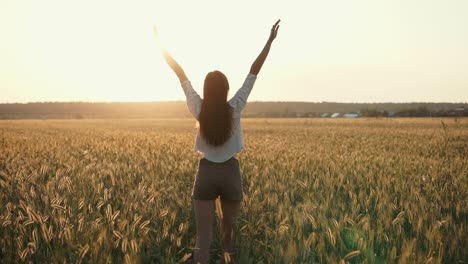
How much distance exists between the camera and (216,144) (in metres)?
4.39

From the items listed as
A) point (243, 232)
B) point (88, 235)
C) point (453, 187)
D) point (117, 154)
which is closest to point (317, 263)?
point (243, 232)

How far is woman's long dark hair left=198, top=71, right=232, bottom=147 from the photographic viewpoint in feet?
14.1

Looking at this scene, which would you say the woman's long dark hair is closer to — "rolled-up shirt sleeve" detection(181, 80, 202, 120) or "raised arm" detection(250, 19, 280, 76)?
"rolled-up shirt sleeve" detection(181, 80, 202, 120)

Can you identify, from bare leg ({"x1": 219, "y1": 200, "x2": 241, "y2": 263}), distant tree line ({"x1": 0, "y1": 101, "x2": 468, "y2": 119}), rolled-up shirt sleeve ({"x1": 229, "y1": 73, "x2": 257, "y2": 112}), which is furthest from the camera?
distant tree line ({"x1": 0, "y1": 101, "x2": 468, "y2": 119})

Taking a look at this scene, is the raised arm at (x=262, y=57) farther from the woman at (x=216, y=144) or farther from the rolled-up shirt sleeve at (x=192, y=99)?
the rolled-up shirt sleeve at (x=192, y=99)

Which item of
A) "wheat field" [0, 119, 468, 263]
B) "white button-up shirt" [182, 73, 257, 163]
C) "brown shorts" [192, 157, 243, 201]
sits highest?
"white button-up shirt" [182, 73, 257, 163]

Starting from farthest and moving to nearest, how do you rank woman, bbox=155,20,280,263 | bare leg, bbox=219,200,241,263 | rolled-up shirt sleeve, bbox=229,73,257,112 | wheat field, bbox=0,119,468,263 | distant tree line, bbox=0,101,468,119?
distant tree line, bbox=0,101,468,119
bare leg, bbox=219,200,241,263
rolled-up shirt sleeve, bbox=229,73,257,112
woman, bbox=155,20,280,263
wheat field, bbox=0,119,468,263

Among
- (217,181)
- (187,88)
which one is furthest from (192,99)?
(217,181)

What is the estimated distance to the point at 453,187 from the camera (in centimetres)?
732

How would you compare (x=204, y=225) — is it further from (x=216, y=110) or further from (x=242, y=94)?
(x=242, y=94)

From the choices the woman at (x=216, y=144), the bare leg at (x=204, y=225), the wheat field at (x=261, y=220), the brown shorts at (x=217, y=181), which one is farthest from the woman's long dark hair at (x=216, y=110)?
the wheat field at (x=261, y=220)

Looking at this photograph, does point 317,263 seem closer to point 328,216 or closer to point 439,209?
point 328,216

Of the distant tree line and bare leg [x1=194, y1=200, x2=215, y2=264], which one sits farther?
the distant tree line

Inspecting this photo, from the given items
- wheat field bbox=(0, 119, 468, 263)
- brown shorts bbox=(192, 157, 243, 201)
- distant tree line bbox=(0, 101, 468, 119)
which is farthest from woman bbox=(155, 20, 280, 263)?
distant tree line bbox=(0, 101, 468, 119)
